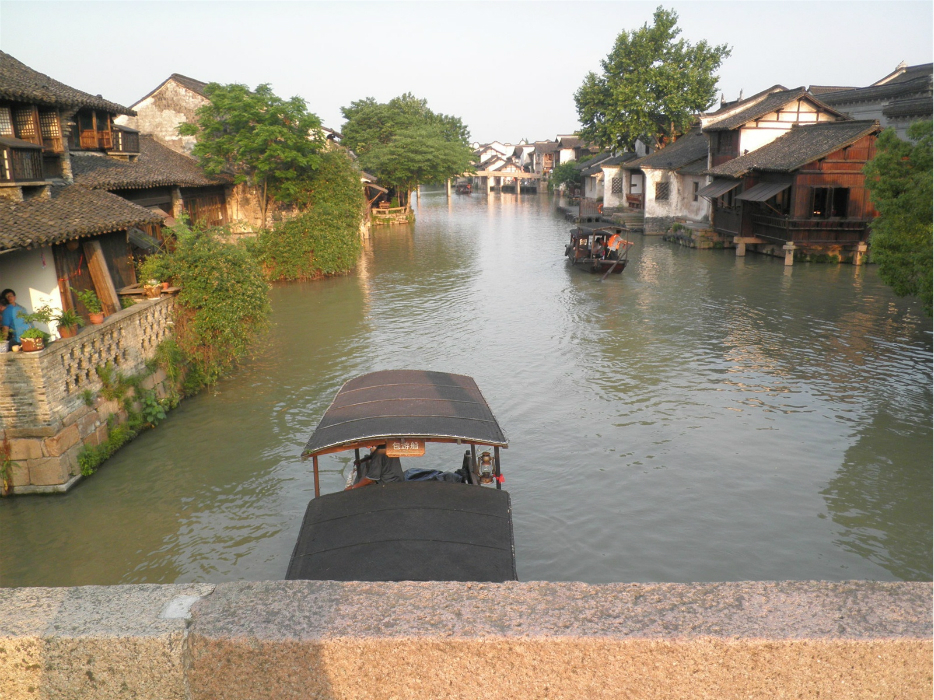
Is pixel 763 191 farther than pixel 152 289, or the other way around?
pixel 763 191

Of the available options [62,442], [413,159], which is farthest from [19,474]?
[413,159]

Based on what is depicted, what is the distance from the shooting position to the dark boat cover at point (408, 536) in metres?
6.14

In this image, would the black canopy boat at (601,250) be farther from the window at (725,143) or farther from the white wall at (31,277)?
the white wall at (31,277)

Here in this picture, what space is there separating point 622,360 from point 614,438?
506cm

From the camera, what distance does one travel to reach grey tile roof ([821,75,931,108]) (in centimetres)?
3588

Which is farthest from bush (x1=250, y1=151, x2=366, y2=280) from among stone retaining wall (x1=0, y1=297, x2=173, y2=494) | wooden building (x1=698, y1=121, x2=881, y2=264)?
wooden building (x1=698, y1=121, x2=881, y2=264)

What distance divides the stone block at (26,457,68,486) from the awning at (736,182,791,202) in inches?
1096

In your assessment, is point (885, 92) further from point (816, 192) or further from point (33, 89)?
point (33, 89)

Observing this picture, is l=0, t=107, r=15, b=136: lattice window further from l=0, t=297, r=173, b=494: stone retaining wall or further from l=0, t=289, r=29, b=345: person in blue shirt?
l=0, t=297, r=173, b=494: stone retaining wall

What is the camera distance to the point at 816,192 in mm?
29781

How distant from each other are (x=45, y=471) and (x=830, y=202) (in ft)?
96.9

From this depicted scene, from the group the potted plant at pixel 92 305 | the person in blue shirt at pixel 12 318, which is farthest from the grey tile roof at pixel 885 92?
the person in blue shirt at pixel 12 318

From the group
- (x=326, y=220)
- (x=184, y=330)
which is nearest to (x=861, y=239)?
(x=326, y=220)

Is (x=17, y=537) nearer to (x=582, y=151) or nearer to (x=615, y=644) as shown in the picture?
(x=615, y=644)
